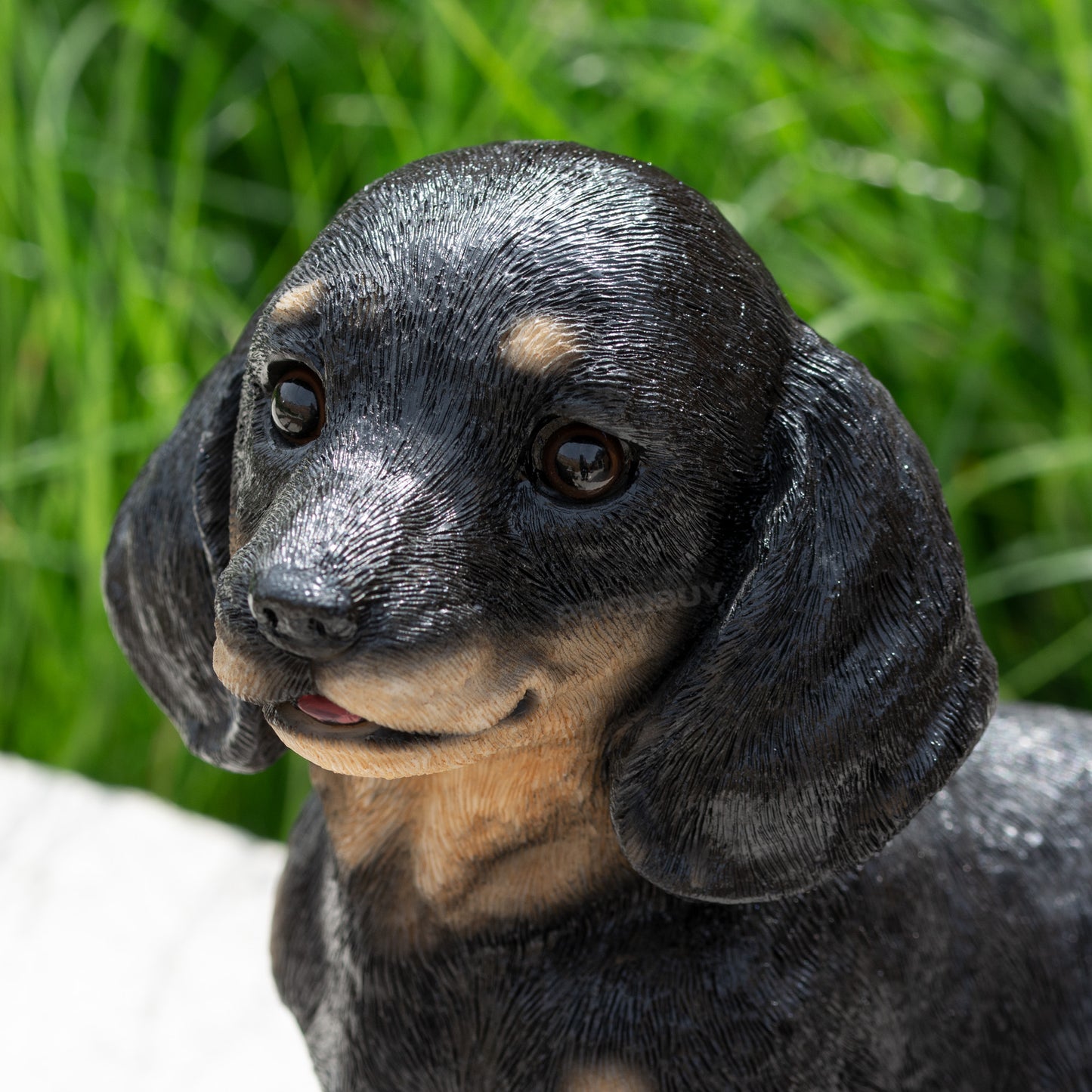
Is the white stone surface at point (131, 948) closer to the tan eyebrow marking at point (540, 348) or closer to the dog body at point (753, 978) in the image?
the dog body at point (753, 978)

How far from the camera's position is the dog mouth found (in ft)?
3.44

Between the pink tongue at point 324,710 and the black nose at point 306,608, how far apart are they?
64 mm

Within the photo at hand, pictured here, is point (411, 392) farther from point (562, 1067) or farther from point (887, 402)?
point (562, 1067)

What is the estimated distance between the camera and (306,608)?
0.98 m

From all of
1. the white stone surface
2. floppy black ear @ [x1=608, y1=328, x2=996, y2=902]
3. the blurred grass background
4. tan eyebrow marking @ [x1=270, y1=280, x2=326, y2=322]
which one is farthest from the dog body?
the blurred grass background

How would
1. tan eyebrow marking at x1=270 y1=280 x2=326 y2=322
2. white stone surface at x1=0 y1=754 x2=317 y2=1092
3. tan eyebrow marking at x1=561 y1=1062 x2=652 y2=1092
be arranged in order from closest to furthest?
tan eyebrow marking at x1=270 y1=280 x2=326 y2=322
tan eyebrow marking at x1=561 y1=1062 x2=652 y2=1092
white stone surface at x1=0 y1=754 x2=317 y2=1092

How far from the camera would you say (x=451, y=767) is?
3.56 feet

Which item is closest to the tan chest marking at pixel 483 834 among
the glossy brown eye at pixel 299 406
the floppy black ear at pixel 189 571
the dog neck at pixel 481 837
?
the dog neck at pixel 481 837

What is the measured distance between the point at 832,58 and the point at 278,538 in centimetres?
221

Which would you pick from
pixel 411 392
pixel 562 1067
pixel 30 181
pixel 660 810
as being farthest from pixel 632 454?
pixel 30 181

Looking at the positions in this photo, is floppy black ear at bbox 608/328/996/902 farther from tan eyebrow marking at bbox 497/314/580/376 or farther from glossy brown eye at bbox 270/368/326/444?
glossy brown eye at bbox 270/368/326/444

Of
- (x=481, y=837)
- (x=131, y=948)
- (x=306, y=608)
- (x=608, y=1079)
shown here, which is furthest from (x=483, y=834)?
(x=131, y=948)

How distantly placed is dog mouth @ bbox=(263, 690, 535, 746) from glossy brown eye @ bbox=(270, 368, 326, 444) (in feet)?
0.64

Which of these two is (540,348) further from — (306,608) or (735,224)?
(735,224)
